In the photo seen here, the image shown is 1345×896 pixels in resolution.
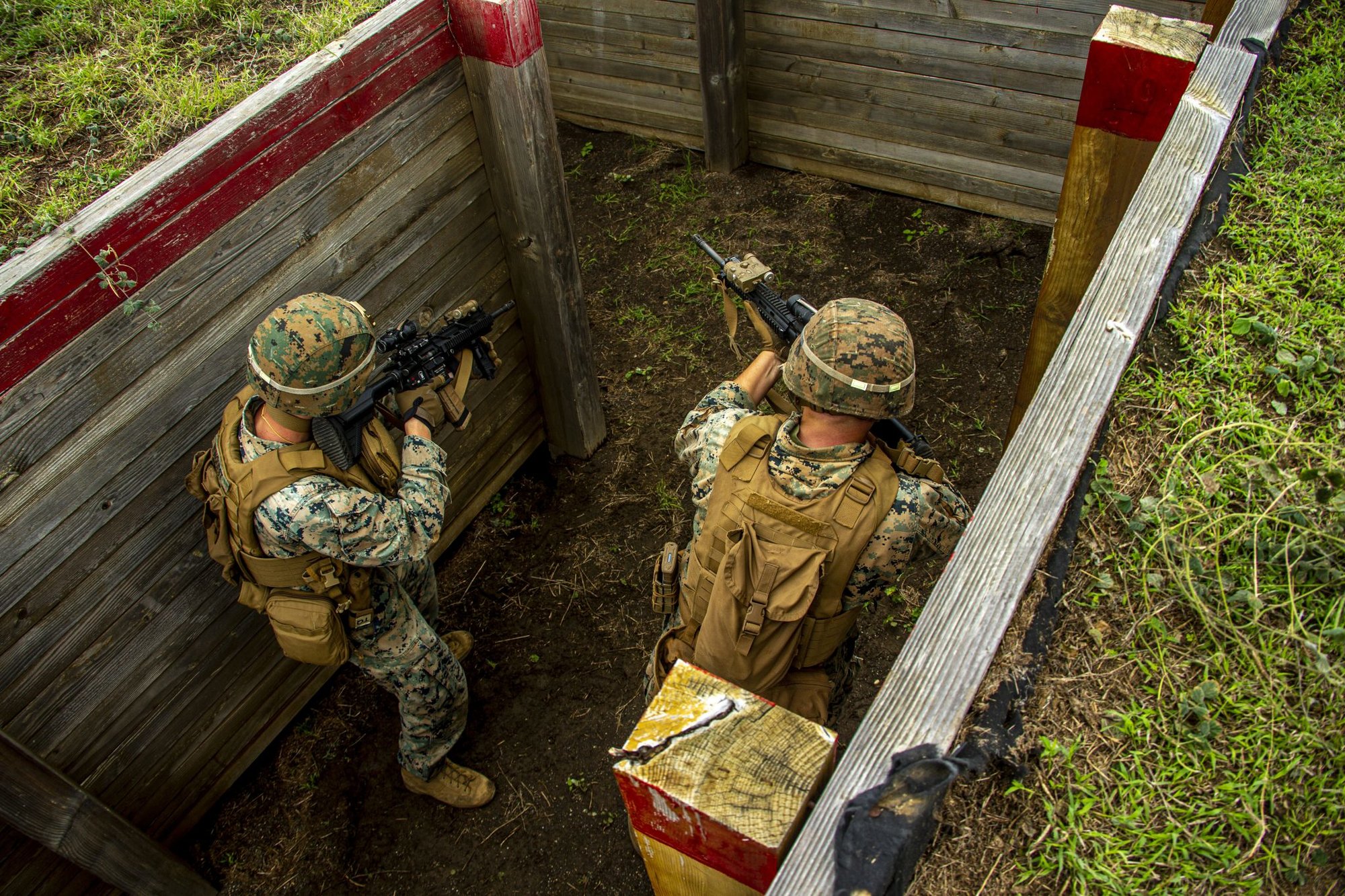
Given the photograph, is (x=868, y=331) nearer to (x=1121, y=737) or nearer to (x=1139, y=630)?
(x=1139, y=630)

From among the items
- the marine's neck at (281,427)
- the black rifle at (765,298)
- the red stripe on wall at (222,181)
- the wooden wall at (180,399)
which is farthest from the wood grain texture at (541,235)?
the marine's neck at (281,427)

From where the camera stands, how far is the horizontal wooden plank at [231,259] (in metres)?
2.64

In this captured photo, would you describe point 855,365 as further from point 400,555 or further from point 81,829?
point 81,829

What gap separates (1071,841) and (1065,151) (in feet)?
18.2

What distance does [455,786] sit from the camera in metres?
3.82

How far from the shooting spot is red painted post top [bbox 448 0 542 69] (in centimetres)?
346

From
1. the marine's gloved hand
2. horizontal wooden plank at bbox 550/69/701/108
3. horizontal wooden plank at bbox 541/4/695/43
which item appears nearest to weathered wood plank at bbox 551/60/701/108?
horizontal wooden plank at bbox 550/69/701/108

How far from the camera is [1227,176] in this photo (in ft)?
8.40

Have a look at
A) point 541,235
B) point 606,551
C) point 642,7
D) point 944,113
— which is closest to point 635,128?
point 642,7

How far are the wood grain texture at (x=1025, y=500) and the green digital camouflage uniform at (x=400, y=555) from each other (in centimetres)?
205

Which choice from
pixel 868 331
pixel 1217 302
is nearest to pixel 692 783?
pixel 868 331

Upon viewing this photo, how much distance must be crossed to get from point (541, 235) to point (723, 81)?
10.3 feet

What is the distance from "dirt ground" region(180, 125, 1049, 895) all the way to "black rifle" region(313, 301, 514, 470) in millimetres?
1356

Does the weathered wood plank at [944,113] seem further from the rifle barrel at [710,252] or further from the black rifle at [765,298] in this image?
the black rifle at [765,298]
